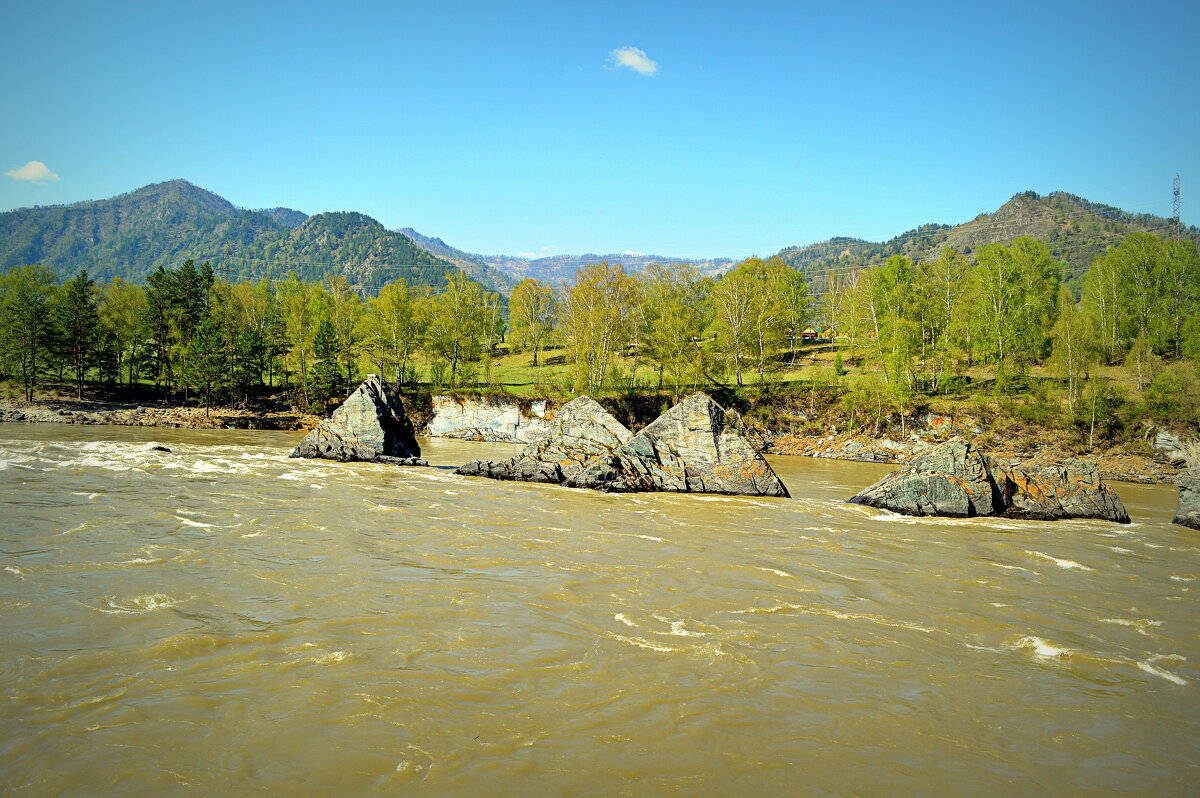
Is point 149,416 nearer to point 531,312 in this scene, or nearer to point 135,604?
point 531,312

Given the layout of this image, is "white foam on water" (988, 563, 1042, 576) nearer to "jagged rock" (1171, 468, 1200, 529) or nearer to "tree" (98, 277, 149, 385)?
"jagged rock" (1171, 468, 1200, 529)

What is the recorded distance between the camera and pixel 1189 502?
17906 mm

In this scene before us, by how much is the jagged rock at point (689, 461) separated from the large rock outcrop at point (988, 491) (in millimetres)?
4074

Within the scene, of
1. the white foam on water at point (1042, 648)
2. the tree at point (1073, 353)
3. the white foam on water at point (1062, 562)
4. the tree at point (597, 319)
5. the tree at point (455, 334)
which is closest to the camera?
the white foam on water at point (1042, 648)

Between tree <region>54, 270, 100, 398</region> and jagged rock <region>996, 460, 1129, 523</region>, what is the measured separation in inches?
2434

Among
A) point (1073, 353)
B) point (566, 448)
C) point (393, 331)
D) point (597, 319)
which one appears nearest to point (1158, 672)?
point (566, 448)

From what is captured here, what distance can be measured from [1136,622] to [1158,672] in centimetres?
224

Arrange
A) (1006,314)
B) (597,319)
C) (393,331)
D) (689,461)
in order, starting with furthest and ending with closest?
(393,331)
(597,319)
(1006,314)
(689,461)

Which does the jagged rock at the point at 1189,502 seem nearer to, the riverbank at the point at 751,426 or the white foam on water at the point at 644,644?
the riverbank at the point at 751,426

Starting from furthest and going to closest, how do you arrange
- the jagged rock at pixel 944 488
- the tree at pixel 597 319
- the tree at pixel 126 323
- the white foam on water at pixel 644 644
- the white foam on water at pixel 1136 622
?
the tree at pixel 126 323, the tree at pixel 597 319, the jagged rock at pixel 944 488, the white foam on water at pixel 1136 622, the white foam on water at pixel 644 644

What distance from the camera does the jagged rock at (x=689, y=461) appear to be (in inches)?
840

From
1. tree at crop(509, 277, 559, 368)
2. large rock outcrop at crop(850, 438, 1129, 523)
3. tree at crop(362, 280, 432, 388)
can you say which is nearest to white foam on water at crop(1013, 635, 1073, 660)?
large rock outcrop at crop(850, 438, 1129, 523)

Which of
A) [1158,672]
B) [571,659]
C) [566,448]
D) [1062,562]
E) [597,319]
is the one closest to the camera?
[571,659]

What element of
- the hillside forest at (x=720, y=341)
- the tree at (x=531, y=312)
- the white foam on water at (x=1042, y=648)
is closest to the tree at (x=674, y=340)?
the hillside forest at (x=720, y=341)
